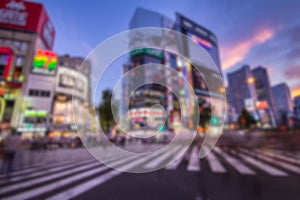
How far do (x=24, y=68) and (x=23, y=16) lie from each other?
12.4m

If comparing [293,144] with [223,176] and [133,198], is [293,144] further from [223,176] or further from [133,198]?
[133,198]

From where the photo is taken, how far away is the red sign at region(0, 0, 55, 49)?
3069cm

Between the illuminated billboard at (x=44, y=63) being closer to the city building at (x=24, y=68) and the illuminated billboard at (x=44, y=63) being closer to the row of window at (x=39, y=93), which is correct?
the city building at (x=24, y=68)

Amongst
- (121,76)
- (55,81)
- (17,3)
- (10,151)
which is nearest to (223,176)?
(121,76)

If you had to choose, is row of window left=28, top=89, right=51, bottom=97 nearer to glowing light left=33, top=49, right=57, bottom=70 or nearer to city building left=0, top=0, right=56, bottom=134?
city building left=0, top=0, right=56, bottom=134

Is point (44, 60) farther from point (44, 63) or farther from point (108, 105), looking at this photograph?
point (108, 105)

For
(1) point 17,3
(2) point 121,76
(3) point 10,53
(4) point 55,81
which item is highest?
(1) point 17,3

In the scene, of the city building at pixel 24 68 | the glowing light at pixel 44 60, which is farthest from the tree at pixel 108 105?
the glowing light at pixel 44 60

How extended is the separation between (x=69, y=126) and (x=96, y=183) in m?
32.8

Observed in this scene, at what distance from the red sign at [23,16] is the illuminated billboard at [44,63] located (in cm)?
618

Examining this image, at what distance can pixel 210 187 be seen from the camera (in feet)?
11.7

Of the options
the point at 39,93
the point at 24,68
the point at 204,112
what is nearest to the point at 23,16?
the point at 24,68

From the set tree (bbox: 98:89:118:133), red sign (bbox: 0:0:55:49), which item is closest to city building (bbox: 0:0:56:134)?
red sign (bbox: 0:0:55:49)

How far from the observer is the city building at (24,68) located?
26.9 meters
